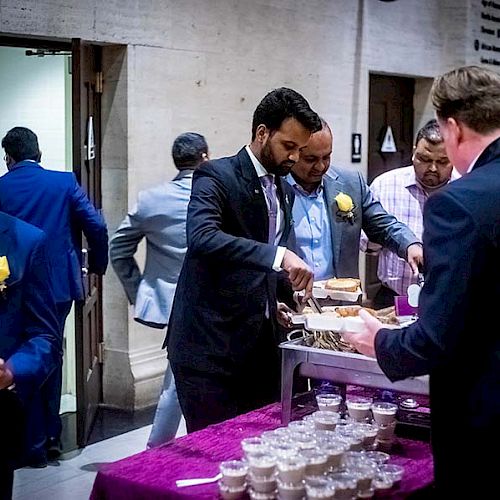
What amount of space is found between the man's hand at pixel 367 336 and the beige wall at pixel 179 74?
3065mm

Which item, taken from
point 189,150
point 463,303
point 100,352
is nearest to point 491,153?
point 463,303

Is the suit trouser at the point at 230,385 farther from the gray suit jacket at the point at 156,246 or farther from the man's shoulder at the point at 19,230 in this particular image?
the gray suit jacket at the point at 156,246

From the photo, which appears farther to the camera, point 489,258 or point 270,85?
point 270,85

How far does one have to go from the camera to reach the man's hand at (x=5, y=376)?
2.19 m

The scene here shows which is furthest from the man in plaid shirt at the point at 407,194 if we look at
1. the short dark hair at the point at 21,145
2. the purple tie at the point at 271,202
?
the short dark hair at the point at 21,145

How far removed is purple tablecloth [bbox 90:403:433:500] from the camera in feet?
7.14

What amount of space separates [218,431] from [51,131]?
3.97 metres

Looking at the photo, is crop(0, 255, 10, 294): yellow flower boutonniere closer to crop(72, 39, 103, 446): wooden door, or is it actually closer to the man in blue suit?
the man in blue suit

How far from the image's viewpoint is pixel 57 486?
436 centimetres

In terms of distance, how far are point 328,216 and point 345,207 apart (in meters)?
0.09

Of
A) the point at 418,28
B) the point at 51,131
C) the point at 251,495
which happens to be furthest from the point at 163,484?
the point at 418,28

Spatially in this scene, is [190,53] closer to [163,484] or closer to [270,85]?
[270,85]

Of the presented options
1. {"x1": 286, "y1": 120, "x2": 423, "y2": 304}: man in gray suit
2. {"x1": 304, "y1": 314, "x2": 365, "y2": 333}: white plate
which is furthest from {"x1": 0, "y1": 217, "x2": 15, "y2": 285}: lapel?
{"x1": 286, "y1": 120, "x2": 423, "y2": 304}: man in gray suit

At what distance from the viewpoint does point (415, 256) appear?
129 inches
